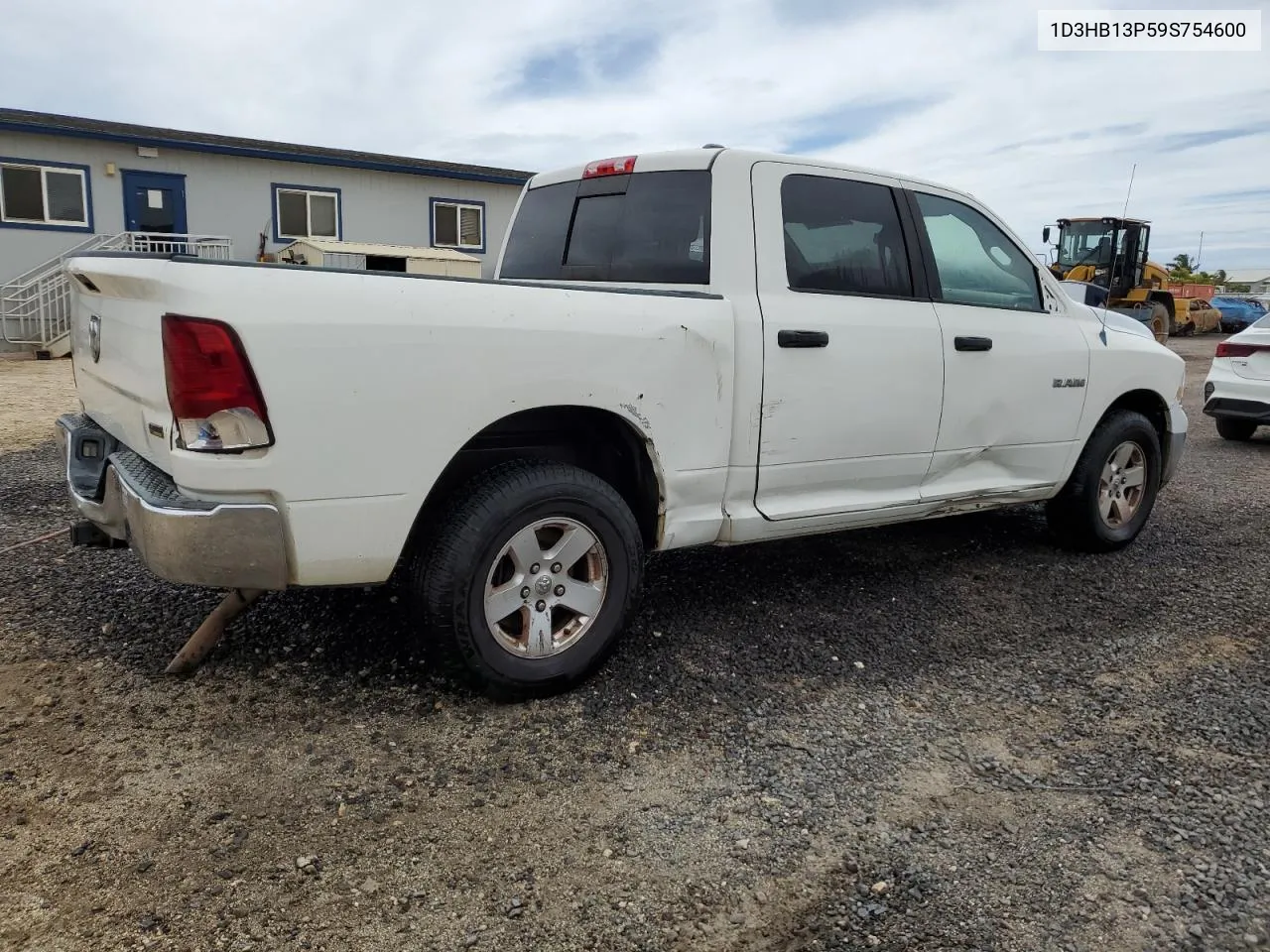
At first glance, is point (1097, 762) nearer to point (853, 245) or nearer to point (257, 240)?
point (853, 245)

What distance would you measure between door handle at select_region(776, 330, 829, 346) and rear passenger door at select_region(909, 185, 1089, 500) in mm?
781

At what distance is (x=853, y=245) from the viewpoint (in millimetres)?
4230

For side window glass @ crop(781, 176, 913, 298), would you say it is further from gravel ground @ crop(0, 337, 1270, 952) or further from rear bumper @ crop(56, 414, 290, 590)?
rear bumper @ crop(56, 414, 290, 590)

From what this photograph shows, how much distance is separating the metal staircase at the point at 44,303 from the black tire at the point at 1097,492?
47.3ft

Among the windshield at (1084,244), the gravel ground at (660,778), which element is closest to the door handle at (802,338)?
the gravel ground at (660,778)

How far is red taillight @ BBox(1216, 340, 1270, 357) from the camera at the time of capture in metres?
9.78

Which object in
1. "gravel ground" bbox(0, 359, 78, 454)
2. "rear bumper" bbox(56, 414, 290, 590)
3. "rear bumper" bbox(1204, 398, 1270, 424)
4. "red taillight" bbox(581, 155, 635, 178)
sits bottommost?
"gravel ground" bbox(0, 359, 78, 454)

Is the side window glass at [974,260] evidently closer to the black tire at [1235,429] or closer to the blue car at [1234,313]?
the black tire at [1235,429]

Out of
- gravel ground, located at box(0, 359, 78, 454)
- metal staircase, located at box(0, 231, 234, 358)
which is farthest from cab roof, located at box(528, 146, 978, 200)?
metal staircase, located at box(0, 231, 234, 358)

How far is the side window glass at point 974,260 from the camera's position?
4.56m

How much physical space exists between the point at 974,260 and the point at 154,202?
16689mm

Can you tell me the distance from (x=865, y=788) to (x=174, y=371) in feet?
7.73

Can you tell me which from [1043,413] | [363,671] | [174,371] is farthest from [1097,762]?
[174,371]

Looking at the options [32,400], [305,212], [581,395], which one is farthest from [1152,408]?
[305,212]
